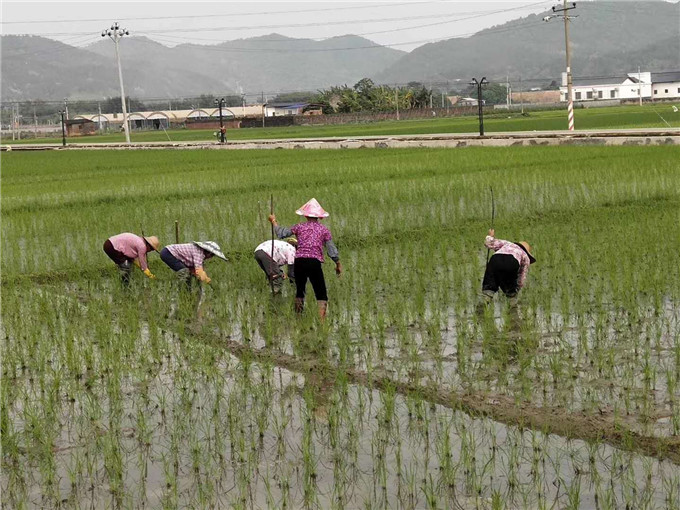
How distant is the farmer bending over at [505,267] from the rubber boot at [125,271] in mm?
3327

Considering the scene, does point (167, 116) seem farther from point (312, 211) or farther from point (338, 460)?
point (338, 460)

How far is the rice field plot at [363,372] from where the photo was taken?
4.53 meters

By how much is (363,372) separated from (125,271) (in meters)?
3.69

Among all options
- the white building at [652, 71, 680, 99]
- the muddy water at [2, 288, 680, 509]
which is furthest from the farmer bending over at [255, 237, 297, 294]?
the white building at [652, 71, 680, 99]

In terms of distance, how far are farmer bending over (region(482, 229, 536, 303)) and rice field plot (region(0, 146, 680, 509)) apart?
0.17 m

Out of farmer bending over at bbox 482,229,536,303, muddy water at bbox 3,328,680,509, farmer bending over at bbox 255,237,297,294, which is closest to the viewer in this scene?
muddy water at bbox 3,328,680,509

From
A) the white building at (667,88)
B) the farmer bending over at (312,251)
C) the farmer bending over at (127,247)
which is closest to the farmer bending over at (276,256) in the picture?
the farmer bending over at (312,251)

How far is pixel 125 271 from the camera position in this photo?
30.3ft

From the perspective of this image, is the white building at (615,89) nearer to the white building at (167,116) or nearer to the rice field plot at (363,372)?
the white building at (167,116)

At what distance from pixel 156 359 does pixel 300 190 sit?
32.3ft

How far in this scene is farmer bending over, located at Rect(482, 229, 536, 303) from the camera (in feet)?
25.0

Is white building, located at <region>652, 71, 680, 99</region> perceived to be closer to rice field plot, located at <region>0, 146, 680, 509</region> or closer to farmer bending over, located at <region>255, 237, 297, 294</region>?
rice field plot, located at <region>0, 146, 680, 509</region>

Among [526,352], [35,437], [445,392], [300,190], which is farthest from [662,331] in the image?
[300,190]

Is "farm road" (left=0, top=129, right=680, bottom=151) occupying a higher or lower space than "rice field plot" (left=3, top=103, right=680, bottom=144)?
higher
